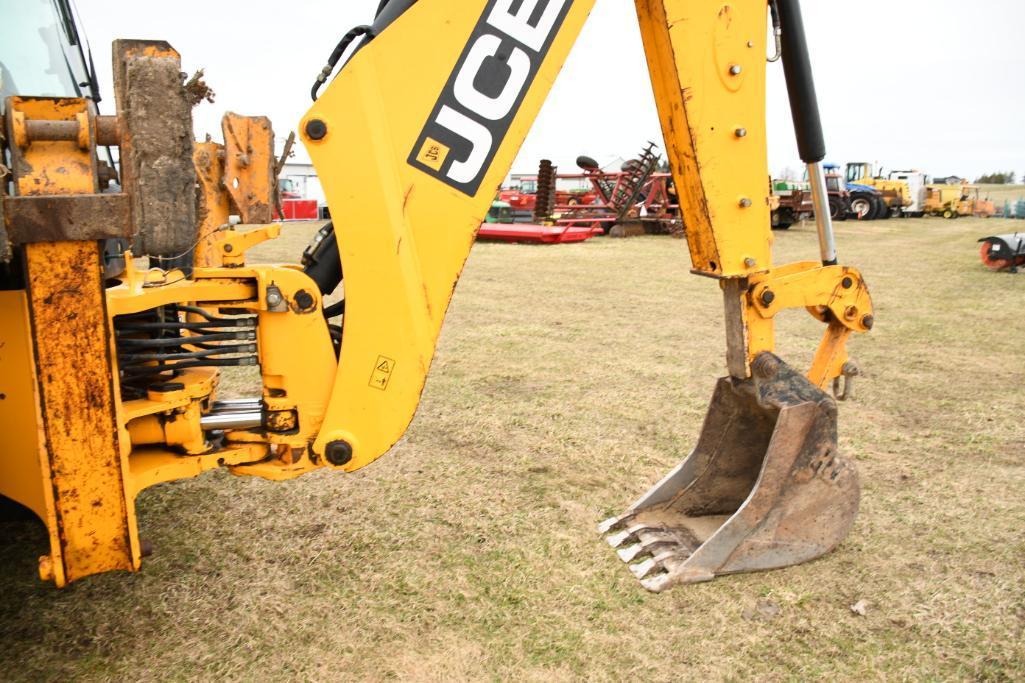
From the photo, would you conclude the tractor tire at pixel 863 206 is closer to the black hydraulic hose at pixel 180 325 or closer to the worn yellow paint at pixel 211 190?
the worn yellow paint at pixel 211 190

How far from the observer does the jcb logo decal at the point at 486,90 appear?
2232mm

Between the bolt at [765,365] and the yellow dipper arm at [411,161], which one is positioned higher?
the yellow dipper arm at [411,161]

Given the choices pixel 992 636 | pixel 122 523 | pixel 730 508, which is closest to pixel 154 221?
pixel 122 523

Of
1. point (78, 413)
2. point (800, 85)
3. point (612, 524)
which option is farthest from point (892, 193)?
point (78, 413)

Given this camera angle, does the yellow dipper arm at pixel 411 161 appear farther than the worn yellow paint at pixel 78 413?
Yes

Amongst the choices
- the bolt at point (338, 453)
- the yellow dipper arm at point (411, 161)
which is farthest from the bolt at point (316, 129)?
the bolt at point (338, 453)

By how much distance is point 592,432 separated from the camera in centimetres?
423

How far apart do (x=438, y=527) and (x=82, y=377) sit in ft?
5.12

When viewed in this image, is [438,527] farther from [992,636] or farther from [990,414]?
[990,414]

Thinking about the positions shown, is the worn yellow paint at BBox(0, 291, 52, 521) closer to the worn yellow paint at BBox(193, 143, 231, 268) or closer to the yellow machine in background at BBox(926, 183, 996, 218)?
the worn yellow paint at BBox(193, 143, 231, 268)

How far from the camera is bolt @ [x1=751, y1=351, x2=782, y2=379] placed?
9.19 ft

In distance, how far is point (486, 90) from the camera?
7.39ft

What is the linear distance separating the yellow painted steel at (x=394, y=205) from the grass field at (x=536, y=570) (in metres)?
0.67

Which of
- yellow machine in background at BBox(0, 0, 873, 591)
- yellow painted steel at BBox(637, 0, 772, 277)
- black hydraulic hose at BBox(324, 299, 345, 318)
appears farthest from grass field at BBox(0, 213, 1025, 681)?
yellow painted steel at BBox(637, 0, 772, 277)
